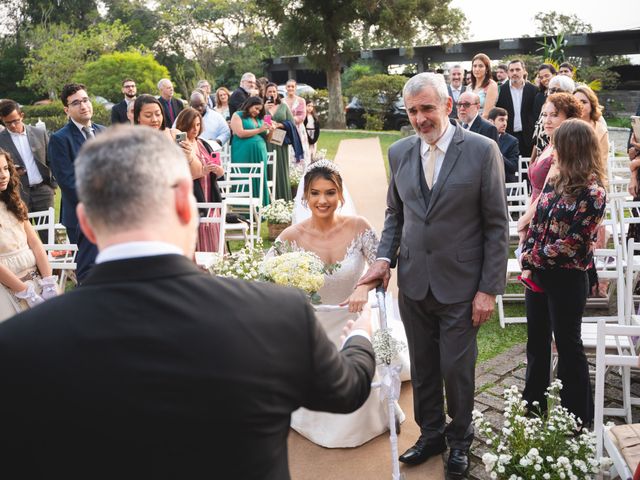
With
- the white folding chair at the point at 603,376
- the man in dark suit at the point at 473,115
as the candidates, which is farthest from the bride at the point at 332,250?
the man in dark suit at the point at 473,115

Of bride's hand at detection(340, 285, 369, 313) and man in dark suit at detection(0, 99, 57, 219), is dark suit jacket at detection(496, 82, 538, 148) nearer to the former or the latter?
man in dark suit at detection(0, 99, 57, 219)

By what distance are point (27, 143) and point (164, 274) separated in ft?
22.6

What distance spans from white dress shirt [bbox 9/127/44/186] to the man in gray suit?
529cm

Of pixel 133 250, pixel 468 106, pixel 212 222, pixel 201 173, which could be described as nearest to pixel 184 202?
pixel 133 250

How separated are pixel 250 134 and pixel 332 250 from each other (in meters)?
5.71

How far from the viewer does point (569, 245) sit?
3592 millimetres

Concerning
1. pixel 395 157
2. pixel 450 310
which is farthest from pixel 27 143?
pixel 450 310

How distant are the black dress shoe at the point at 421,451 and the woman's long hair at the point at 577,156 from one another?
5.57 feet

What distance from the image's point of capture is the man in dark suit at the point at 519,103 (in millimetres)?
9297

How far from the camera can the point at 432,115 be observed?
337cm

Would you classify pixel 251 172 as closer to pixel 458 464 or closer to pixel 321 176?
pixel 321 176

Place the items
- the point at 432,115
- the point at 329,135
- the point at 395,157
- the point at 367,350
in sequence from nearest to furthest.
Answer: the point at 367,350
the point at 432,115
the point at 395,157
the point at 329,135

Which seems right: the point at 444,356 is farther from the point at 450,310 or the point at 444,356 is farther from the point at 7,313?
the point at 7,313

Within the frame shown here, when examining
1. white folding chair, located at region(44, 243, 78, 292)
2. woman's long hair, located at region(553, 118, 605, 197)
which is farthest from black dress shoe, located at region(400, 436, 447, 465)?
white folding chair, located at region(44, 243, 78, 292)
